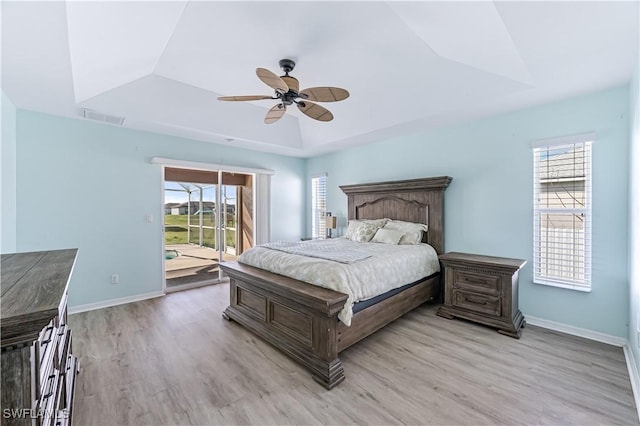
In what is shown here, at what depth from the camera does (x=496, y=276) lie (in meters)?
3.06

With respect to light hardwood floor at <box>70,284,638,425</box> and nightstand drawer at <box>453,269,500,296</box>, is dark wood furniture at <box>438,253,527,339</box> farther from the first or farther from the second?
light hardwood floor at <box>70,284,638,425</box>

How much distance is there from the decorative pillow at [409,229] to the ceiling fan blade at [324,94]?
2.32 meters

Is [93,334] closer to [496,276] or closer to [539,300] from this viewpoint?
[496,276]

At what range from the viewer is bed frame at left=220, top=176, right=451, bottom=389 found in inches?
88.6

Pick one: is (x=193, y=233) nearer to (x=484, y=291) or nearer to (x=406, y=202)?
(x=406, y=202)

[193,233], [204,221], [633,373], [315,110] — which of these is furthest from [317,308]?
[193,233]

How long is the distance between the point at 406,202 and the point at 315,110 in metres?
2.27

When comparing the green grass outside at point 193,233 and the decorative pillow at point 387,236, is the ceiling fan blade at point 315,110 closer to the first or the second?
the decorative pillow at point 387,236

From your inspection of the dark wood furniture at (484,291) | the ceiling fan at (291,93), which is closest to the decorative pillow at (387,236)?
the dark wood furniture at (484,291)

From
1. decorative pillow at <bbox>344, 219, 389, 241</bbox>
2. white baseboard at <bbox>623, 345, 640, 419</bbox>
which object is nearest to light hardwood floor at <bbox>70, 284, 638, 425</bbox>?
white baseboard at <bbox>623, 345, 640, 419</bbox>

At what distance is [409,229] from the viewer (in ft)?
13.5

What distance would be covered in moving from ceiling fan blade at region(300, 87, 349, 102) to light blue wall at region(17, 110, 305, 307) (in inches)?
116

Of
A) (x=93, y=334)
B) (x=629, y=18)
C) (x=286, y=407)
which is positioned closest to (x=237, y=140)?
(x=93, y=334)

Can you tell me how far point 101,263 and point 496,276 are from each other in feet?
16.6
